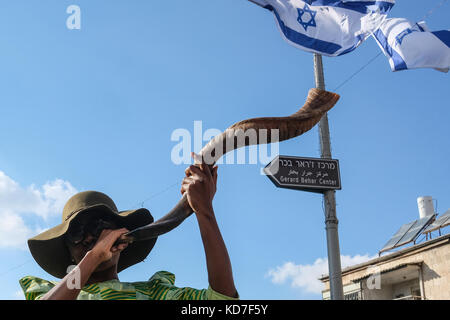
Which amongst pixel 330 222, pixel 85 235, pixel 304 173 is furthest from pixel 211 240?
pixel 330 222

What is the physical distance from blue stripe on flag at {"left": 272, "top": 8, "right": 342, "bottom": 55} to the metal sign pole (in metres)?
0.25

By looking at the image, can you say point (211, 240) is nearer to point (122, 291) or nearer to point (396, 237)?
point (122, 291)

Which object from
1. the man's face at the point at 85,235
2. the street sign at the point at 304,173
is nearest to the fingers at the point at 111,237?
the man's face at the point at 85,235

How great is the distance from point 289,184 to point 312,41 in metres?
2.15

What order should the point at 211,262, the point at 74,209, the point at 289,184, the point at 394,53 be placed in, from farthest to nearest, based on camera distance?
1. the point at 394,53
2. the point at 289,184
3. the point at 74,209
4. the point at 211,262

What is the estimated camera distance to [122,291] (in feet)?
9.50

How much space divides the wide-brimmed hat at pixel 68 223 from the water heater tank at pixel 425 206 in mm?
19367

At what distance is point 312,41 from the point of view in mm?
8086

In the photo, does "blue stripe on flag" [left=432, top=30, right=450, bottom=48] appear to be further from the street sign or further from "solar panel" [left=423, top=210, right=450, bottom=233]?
"solar panel" [left=423, top=210, right=450, bottom=233]

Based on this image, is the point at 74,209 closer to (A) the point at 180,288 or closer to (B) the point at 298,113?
(A) the point at 180,288

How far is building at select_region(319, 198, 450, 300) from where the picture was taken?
18438mm

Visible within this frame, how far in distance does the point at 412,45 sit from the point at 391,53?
0.98 feet

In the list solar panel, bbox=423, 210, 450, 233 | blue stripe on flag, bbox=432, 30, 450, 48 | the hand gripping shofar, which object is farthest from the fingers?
solar panel, bbox=423, 210, 450, 233

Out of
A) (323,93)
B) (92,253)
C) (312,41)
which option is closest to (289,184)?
(312,41)
